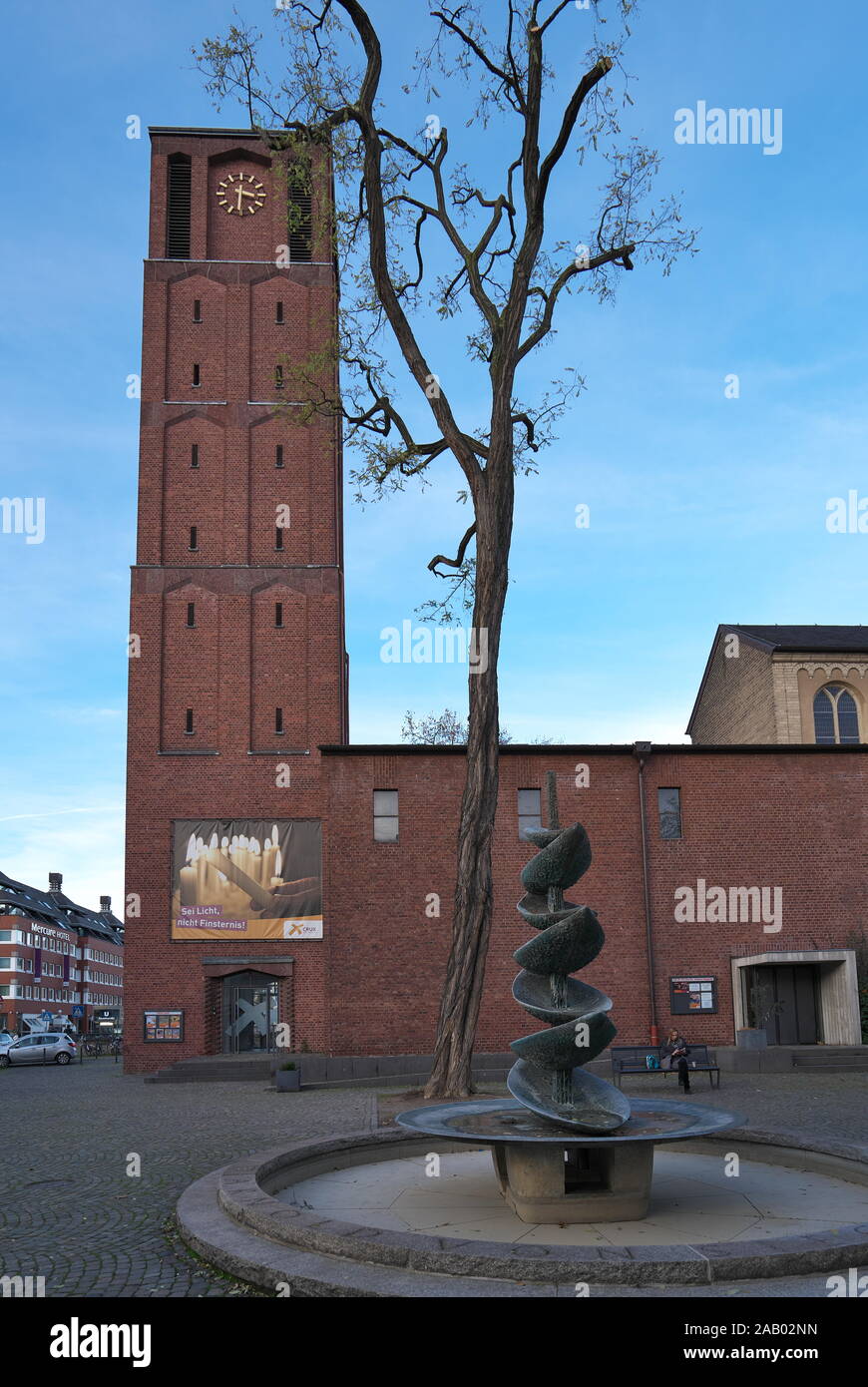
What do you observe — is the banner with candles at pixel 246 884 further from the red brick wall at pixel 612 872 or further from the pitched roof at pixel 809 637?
the pitched roof at pixel 809 637

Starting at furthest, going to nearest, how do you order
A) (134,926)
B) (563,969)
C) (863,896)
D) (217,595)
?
(217,595) < (134,926) < (863,896) < (563,969)

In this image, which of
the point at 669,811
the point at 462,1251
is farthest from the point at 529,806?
the point at 462,1251

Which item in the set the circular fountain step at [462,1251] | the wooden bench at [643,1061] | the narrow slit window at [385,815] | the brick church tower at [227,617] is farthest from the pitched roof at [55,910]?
the circular fountain step at [462,1251]

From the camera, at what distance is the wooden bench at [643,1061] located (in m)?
Answer: 20.4

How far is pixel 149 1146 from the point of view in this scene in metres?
13.8

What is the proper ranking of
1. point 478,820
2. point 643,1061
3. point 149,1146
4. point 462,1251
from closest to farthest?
point 462,1251 < point 149,1146 < point 478,820 < point 643,1061

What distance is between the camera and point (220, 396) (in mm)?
34281

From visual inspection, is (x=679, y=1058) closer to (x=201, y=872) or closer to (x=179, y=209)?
(x=201, y=872)

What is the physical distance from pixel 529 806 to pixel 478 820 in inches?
388

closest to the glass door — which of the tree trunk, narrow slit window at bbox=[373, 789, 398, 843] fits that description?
narrow slit window at bbox=[373, 789, 398, 843]

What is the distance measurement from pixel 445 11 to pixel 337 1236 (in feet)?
62.0
